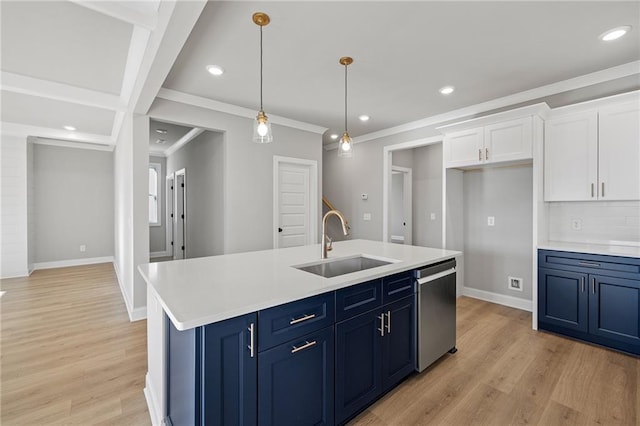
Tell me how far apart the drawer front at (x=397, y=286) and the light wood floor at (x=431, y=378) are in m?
0.70

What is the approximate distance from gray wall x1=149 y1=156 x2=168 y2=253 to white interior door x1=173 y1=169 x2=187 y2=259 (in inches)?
27.5

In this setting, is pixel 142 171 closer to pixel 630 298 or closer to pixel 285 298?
pixel 285 298

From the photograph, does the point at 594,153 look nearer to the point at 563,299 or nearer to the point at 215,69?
the point at 563,299

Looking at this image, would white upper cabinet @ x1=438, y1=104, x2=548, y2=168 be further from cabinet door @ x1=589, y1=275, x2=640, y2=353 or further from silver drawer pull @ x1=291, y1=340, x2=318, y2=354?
silver drawer pull @ x1=291, y1=340, x2=318, y2=354

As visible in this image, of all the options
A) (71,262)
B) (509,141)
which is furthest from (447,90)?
(71,262)

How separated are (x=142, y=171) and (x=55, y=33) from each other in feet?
5.02

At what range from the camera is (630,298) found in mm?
2576

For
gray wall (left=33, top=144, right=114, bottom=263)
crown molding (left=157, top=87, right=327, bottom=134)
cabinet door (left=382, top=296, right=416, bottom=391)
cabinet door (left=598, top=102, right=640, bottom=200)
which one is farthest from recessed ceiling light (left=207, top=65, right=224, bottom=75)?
gray wall (left=33, top=144, right=114, bottom=263)

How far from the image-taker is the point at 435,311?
2.35 m

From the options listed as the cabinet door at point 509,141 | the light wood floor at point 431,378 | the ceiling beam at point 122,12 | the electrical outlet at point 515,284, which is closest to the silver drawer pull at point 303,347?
the light wood floor at point 431,378

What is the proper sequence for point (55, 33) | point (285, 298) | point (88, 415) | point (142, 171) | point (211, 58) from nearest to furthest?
point (285, 298) < point (88, 415) < point (55, 33) < point (211, 58) < point (142, 171)

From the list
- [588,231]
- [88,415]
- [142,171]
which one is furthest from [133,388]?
[588,231]

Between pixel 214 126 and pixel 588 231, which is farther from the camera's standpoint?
pixel 214 126

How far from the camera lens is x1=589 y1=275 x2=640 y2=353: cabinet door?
2561 mm
